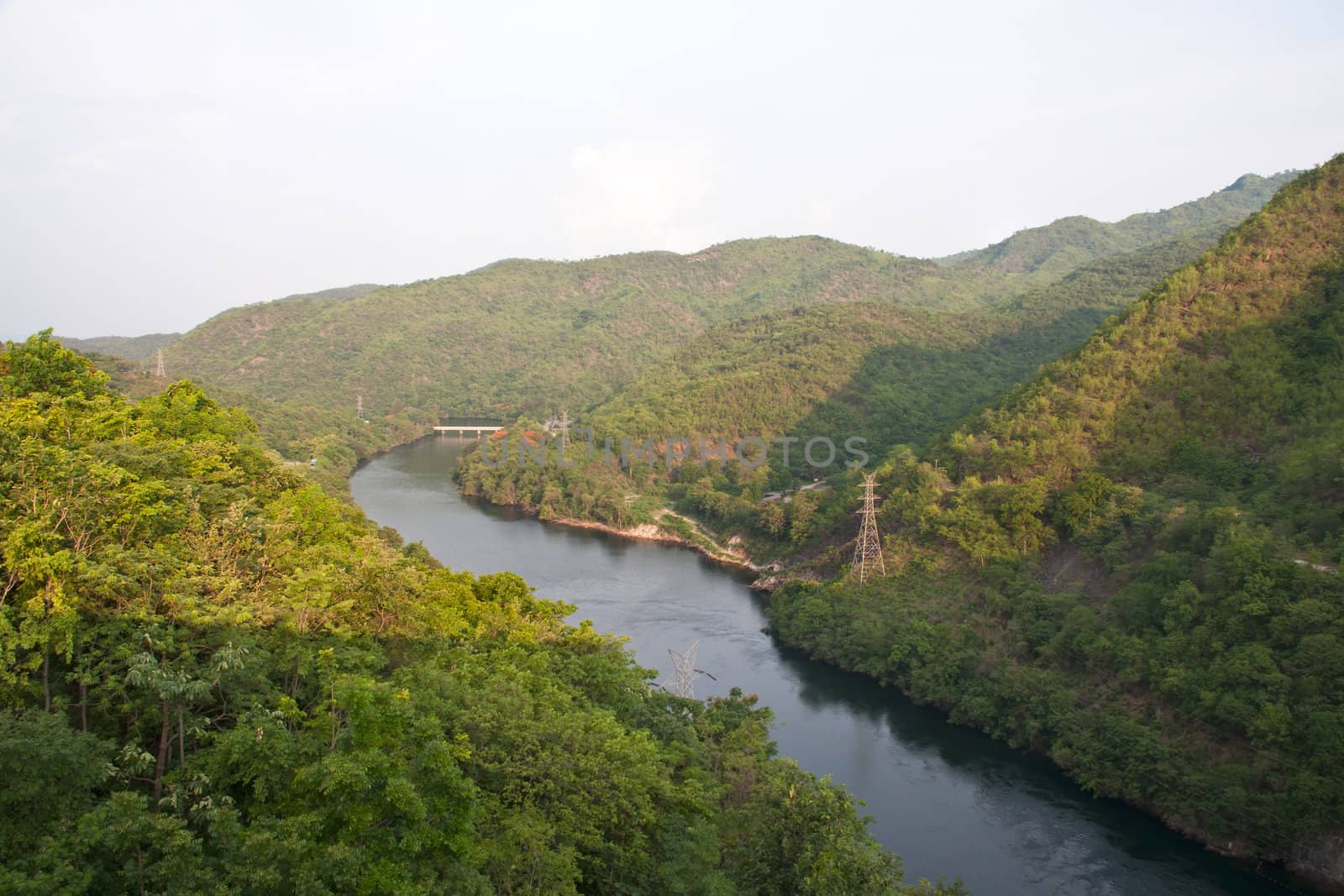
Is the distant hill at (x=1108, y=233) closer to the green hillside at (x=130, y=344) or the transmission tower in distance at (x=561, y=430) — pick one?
the transmission tower in distance at (x=561, y=430)

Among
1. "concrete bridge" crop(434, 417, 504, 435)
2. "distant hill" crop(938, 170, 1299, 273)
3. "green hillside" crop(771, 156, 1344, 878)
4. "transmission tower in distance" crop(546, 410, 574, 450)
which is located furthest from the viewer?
"distant hill" crop(938, 170, 1299, 273)

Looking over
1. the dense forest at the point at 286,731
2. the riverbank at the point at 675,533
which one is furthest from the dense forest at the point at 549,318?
the dense forest at the point at 286,731

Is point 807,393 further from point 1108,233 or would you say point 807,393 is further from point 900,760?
point 1108,233

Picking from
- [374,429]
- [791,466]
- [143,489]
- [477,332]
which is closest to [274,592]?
[143,489]

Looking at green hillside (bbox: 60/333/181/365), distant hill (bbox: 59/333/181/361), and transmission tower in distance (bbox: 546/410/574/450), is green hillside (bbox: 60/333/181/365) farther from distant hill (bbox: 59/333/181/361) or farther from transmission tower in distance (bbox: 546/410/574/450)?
transmission tower in distance (bbox: 546/410/574/450)

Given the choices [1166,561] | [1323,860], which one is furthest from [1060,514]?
[1323,860]

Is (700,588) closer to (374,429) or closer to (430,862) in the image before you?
(430,862)

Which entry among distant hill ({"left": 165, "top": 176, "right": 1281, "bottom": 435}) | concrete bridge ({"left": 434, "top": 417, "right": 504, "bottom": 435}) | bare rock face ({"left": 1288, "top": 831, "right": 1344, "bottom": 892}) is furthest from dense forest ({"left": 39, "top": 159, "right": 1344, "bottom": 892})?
distant hill ({"left": 165, "top": 176, "right": 1281, "bottom": 435})
